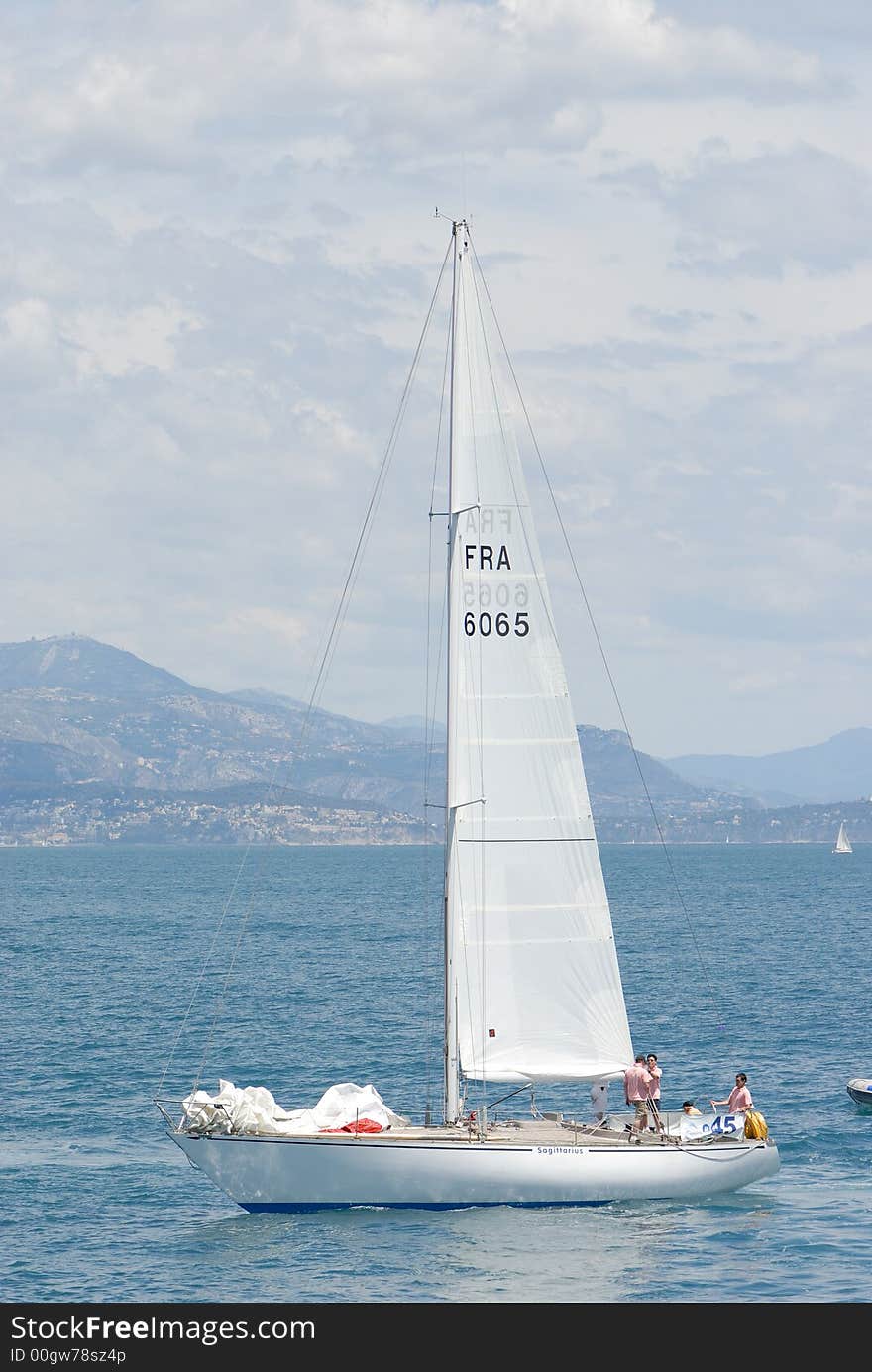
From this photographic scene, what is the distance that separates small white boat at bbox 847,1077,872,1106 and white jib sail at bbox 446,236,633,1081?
15.5 m

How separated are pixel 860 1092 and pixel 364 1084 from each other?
15623 millimetres

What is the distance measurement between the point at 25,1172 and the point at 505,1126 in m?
13.0

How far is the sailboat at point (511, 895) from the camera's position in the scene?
121 feet

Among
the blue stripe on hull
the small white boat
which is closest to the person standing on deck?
the blue stripe on hull

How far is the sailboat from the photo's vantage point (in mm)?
37031

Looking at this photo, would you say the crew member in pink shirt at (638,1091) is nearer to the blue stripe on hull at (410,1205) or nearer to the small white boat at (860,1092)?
the blue stripe on hull at (410,1205)

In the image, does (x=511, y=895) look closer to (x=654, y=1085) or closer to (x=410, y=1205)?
(x=654, y=1085)

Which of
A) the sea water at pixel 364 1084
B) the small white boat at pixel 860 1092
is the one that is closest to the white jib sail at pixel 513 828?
the sea water at pixel 364 1084

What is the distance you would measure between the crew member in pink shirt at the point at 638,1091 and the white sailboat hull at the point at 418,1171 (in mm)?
1107

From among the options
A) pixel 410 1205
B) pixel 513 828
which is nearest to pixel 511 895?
pixel 513 828

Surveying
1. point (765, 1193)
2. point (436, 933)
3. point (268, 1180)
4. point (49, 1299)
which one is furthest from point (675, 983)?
point (49, 1299)

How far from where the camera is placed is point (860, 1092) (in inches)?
2035

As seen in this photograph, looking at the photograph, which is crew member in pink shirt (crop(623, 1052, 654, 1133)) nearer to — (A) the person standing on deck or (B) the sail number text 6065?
(A) the person standing on deck
